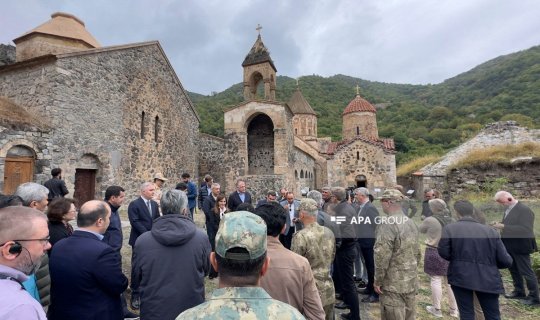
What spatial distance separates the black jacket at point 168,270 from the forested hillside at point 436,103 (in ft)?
102

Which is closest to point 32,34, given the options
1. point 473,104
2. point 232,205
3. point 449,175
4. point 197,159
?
point 197,159

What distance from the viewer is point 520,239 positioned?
4.36 m

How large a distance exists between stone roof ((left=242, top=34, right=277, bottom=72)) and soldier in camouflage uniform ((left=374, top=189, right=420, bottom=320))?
1200 cm

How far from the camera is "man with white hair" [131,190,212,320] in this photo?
84.4 inches

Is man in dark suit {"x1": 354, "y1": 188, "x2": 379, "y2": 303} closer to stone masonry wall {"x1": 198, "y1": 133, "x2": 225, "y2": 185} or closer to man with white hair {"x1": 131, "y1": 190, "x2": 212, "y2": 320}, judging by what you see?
man with white hair {"x1": 131, "y1": 190, "x2": 212, "y2": 320}

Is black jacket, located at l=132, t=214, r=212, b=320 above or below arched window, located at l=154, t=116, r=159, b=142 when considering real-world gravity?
below

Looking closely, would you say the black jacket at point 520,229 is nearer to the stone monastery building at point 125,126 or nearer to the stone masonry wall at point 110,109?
the stone monastery building at point 125,126

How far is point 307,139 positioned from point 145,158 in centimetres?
1949

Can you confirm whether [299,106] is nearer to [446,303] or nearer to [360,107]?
[360,107]

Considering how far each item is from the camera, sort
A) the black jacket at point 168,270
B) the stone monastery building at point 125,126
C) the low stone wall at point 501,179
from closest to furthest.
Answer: the black jacket at point 168,270, the stone monastery building at point 125,126, the low stone wall at point 501,179

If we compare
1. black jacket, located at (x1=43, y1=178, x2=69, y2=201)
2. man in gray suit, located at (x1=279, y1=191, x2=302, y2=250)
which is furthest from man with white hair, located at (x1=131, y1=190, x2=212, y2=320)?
black jacket, located at (x1=43, y1=178, x2=69, y2=201)

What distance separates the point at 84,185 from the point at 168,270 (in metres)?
9.59

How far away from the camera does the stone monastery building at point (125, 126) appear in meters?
8.64

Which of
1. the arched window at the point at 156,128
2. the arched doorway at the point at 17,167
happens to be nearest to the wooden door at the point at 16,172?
the arched doorway at the point at 17,167
